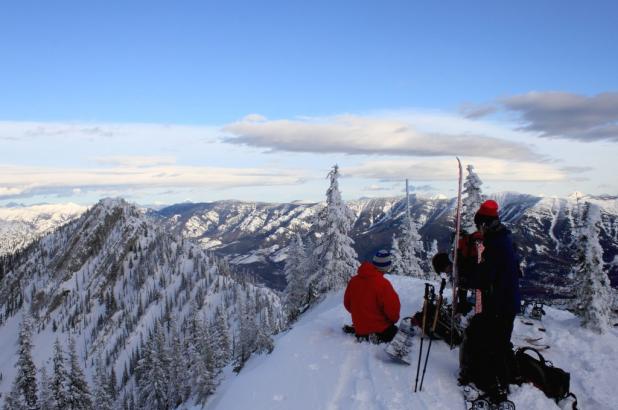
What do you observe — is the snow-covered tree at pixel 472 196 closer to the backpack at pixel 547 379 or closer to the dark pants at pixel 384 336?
the dark pants at pixel 384 336

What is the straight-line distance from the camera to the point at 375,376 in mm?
9719

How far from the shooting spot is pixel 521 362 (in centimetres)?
901

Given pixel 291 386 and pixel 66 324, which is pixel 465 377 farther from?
pixel 66 324

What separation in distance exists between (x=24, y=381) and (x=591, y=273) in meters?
60.0

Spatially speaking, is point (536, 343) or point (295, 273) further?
→ point (295, 273)

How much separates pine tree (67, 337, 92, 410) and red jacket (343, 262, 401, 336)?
44.7 m

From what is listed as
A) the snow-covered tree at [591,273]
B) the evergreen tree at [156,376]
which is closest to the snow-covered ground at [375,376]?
the snow-covered tree at [591,273]

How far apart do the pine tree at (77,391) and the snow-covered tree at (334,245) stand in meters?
28.9

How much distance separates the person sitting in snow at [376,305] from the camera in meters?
11.7

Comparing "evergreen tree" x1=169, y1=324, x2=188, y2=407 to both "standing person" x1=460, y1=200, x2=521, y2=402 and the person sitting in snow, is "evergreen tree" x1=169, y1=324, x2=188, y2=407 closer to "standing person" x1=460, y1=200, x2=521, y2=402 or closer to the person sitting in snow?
the person sitting in snow

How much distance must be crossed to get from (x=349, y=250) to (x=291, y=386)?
26.9m

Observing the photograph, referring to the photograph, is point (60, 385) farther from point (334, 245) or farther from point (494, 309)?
point (494, 309)

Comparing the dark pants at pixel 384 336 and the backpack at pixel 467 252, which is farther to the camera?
the dark pants at pixel 384 336

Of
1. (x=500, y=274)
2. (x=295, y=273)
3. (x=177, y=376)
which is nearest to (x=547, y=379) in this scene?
(x=500, y=274)
